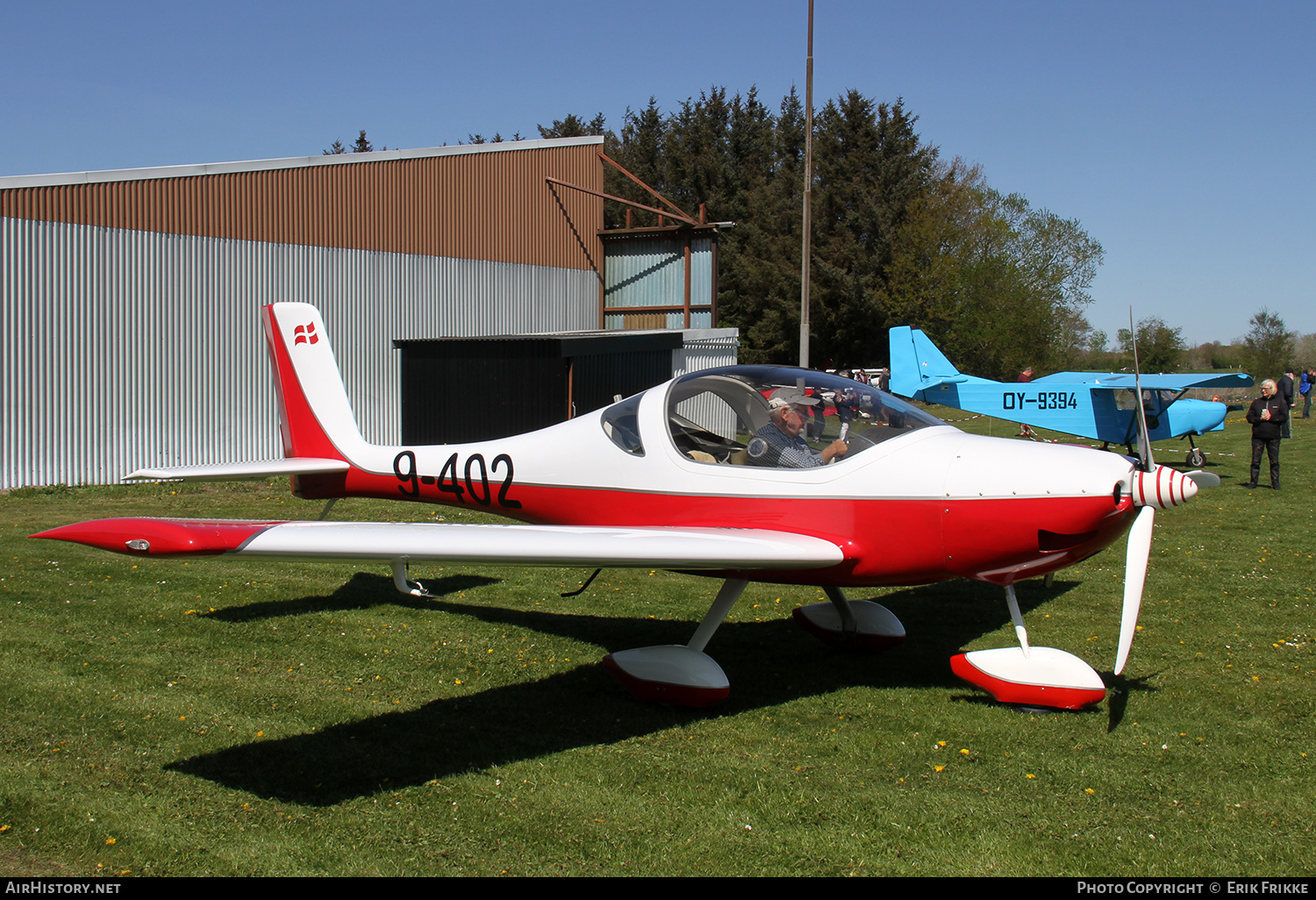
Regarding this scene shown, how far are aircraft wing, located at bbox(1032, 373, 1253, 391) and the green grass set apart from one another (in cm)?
929

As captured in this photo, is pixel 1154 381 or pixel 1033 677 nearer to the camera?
pixel 1033 677

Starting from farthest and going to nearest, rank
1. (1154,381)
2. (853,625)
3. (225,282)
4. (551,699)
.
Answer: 1. (1154,381)
2. (225,282)
3. (853,625)
4. (551,699)

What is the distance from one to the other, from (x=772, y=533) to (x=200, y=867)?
3.14 m

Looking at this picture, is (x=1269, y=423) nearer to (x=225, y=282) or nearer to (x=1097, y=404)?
(x=1097, y=404)

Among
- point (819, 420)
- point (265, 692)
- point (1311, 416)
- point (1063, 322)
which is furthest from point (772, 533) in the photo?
point (1063, 322)

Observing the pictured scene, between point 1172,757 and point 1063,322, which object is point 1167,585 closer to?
point 1172,757

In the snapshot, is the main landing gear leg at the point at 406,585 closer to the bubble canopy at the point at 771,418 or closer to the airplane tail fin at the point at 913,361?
the bubble canopy at the point at 771,418

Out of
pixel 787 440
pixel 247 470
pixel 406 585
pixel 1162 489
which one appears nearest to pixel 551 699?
pixel 787 440

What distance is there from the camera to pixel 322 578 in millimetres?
8086

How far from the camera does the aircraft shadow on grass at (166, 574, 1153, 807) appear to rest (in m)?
4.16

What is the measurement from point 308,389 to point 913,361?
16.8 m

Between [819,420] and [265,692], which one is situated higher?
[819,420]

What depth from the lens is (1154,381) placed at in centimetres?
1712

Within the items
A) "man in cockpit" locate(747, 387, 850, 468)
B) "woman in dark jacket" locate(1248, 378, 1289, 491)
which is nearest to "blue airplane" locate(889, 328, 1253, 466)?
"woman in dark jacket" locate(1248, 378, 1289, 491)
